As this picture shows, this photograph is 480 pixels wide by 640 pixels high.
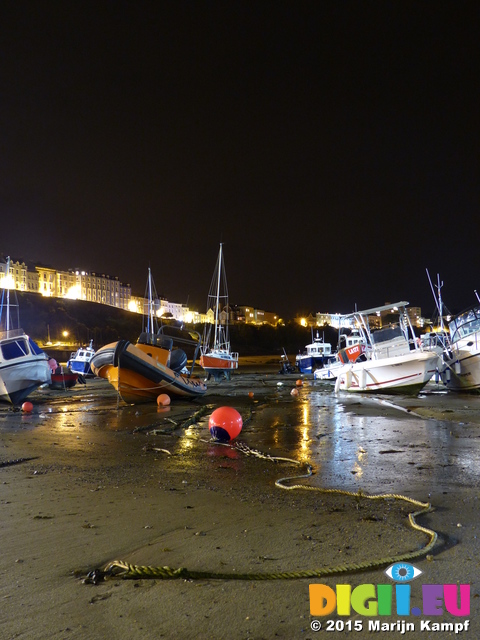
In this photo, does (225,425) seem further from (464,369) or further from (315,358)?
(315,358)

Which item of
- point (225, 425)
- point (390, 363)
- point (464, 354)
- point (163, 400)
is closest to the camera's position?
point (225, 425)

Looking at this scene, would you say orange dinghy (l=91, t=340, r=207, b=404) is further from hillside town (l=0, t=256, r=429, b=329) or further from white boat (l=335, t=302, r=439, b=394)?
hillside town (l=0, t=256, r=429, b=329)

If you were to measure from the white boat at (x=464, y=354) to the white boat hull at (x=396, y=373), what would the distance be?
2.48 meters

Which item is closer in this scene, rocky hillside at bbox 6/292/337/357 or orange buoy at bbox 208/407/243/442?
orange buoy at bbox 208/407/243/442

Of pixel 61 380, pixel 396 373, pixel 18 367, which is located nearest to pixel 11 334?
pixel 18 367

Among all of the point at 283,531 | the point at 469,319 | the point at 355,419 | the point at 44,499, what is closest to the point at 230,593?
the point at 283,531

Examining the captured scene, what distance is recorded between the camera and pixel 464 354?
74.8ft

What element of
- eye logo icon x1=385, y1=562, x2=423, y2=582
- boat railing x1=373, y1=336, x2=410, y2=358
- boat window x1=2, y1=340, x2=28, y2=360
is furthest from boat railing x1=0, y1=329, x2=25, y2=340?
eye logo icon x1=385, y1=562, x2=423, y2=582

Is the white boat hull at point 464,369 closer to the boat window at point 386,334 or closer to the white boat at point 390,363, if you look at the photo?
the white boat at point 390,363

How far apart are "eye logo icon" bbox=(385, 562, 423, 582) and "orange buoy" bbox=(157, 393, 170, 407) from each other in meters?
15.8

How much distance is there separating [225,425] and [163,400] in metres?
9.66

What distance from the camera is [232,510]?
5523 millimetres

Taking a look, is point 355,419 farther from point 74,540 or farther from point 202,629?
point 202,629

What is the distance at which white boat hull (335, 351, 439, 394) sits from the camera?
796 inches
